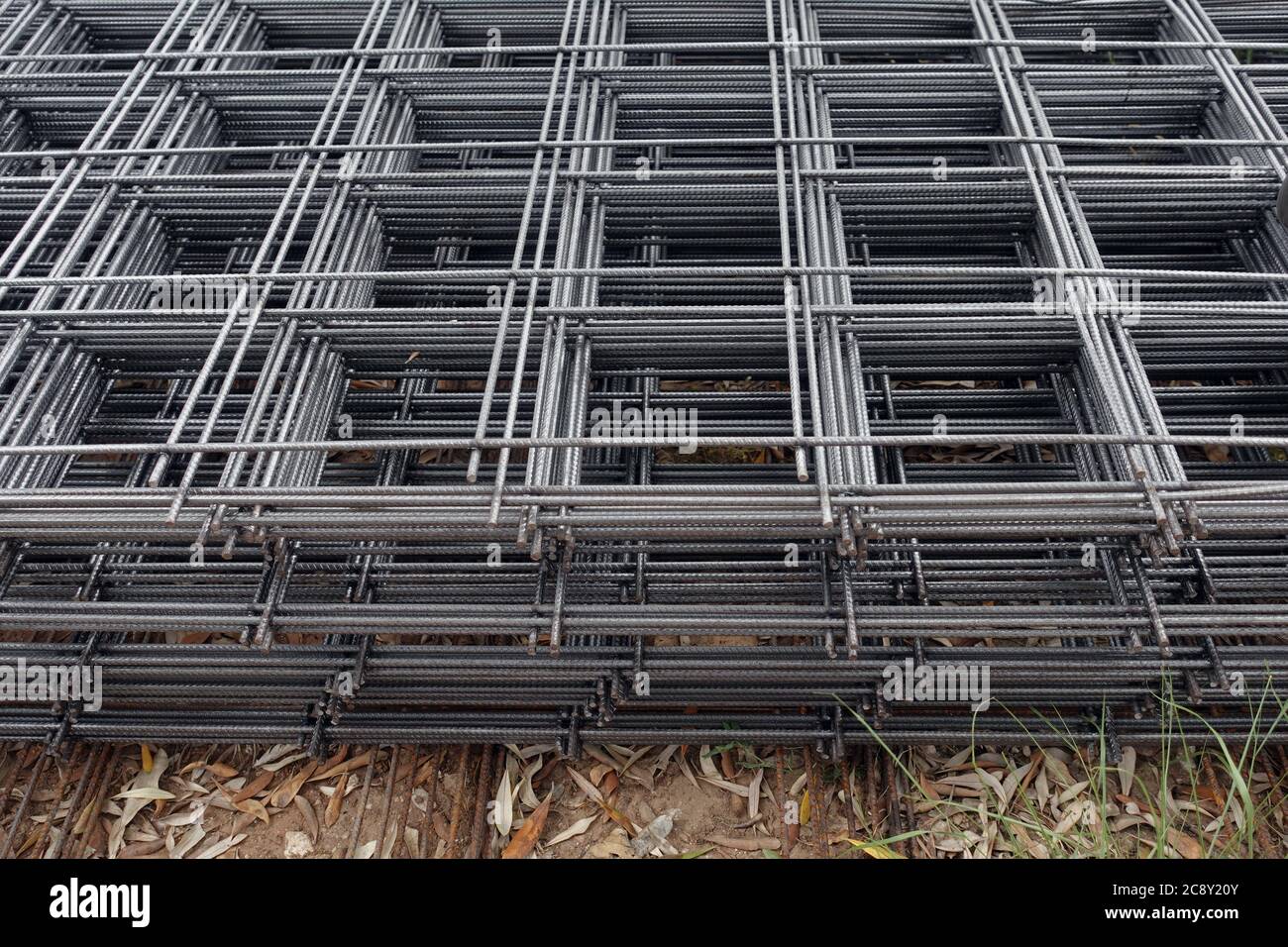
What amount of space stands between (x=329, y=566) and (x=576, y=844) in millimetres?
2351

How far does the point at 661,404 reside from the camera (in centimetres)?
535

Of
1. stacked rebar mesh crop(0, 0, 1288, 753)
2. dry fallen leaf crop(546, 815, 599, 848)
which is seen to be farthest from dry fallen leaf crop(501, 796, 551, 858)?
stacked rebar mesh crop(0, 0, 1288, 753)

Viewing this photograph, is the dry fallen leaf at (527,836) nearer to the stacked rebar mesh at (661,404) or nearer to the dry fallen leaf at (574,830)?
the dry fallen leaf at (574,830)

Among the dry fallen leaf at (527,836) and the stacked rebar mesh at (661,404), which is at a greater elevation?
the stacked rebar mesh at (661,404)

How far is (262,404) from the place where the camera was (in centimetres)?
451

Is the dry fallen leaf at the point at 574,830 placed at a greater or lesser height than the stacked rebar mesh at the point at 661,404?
lesser

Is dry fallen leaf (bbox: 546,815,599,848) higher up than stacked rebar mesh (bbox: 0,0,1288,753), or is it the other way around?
stacked rebar mesh (bbox: 0,0,1288,753)

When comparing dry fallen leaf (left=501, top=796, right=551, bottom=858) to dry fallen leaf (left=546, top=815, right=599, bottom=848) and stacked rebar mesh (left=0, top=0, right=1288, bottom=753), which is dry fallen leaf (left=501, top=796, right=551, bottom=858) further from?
stacked rebar mesh (left=0, top=0, right=1288, bottom=753)

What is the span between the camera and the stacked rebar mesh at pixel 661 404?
4.07 metres

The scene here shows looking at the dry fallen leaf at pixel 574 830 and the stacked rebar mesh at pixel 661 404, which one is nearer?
the stacked rebar mesh at pixel 661 404

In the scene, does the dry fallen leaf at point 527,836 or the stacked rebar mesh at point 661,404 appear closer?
the stacked rebar mesh at point 661,404

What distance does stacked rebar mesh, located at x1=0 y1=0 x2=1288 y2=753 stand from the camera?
407 centimetres

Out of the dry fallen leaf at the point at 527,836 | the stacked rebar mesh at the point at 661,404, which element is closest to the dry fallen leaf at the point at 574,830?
the dry fallen leaf at the point at 527,836

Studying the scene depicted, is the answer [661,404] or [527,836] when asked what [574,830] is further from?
[661,404]
